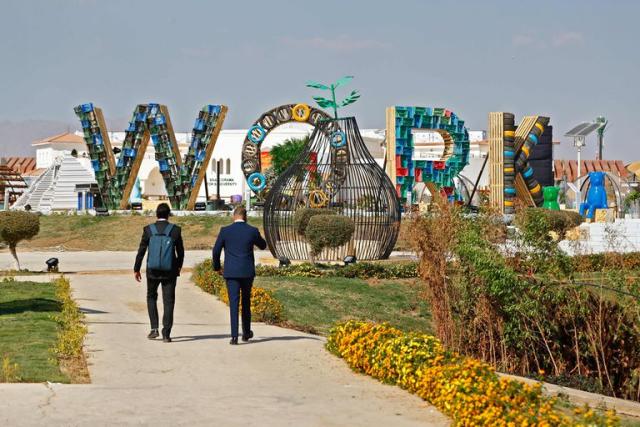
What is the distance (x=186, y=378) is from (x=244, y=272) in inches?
91.9

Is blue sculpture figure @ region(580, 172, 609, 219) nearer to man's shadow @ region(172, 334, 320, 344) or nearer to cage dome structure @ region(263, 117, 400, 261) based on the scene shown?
cage dome structure @ region(263, 117, 400, 261)

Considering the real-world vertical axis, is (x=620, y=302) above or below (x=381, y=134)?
below

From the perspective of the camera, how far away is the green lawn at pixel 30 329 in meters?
10.1

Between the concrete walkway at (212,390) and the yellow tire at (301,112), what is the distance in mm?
33460

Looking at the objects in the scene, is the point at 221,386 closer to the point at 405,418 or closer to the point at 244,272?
the point at 405,418

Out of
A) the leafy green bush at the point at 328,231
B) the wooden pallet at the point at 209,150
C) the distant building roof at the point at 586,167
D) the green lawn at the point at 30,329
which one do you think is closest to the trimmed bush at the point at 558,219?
the leafy green bush at the point at 328,231

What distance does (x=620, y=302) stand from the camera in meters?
12.4

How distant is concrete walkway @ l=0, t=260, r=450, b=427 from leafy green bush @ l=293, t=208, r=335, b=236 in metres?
14.0

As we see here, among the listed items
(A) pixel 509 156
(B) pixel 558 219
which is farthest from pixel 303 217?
(A) pixel 509 156

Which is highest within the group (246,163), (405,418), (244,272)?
(246,163)

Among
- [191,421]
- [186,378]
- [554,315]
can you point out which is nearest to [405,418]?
[191,421]

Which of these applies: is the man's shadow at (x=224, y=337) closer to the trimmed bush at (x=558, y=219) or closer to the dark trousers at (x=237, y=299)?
the dark trousers at (x=237, y=299)

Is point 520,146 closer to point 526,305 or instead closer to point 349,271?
point 349,271

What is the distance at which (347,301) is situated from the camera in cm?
2073
